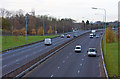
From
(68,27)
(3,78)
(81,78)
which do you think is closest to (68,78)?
(81,78)

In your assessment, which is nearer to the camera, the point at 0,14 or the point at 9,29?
the point at 9,29

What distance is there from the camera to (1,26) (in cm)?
9088

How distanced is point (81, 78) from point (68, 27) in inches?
5579

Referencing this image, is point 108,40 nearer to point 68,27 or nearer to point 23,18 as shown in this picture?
point 23,18

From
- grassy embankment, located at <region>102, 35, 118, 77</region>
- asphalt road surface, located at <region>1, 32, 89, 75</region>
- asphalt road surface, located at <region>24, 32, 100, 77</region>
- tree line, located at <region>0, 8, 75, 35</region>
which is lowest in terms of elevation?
grassy embankment, located at <region>102, 35, 118, 77</region>

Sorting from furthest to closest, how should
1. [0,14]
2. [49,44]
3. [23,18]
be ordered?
[23,18] < [0,14] < [49,44]

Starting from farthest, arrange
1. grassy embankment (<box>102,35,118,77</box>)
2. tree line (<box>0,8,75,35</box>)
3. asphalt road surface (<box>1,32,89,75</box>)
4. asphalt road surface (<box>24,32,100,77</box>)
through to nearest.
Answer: tree line (<box>0,8,75,35</box>) < asphalt road surface (<box>1,32,89,75</box>) < grassy embankment (<box>102,35,118,77</box>) < asphalt road surface (<box>24,32,100,77</box>)

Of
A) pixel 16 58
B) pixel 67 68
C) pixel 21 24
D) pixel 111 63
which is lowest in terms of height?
pixel 111 63

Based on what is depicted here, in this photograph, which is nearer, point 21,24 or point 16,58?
point 16,58

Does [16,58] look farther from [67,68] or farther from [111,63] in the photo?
[111,63]

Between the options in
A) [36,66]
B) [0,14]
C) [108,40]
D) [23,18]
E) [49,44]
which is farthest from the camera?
[23,18]

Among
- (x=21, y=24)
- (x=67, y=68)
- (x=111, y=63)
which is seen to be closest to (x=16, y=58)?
(x=67, y=68)

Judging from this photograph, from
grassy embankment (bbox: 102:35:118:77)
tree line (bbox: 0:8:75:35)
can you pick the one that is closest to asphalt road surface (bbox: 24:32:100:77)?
grassy embankment (bbox: 102:35:118:77)

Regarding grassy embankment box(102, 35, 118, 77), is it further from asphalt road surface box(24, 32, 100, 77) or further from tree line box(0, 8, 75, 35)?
tree line box(0, 8, 75, 35)
